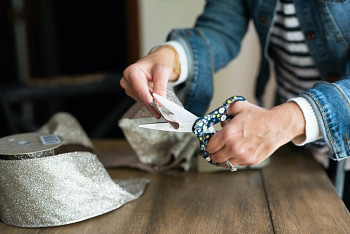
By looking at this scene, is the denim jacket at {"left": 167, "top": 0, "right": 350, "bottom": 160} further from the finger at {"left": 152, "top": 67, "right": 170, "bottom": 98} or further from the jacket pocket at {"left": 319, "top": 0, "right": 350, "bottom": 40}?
the finger at {"left": 152, "top": 67, "right": 170, "bottom": 98}

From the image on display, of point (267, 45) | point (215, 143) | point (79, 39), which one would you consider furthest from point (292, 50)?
point (79, 39)

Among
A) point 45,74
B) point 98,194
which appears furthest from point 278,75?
point 45,74

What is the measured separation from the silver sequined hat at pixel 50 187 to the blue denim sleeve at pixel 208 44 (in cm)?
31

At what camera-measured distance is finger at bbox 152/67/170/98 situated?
28.2 inches

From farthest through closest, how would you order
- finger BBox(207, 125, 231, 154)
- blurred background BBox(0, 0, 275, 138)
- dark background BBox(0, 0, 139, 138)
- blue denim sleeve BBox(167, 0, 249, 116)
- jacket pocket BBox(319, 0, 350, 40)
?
dark background BBox(0, 0, 139, 138), blurred background BBox(0, 0, 275, 138), blue denim sleeve BBox(167, 0, 249, 116), jacket pocket BBox(319, 0, 350, 40), finger BBox(207, 125, 231, 154)

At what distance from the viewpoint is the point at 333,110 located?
66cm

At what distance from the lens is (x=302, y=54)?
3.09 ft

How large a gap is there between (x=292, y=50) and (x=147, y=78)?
37 centimetres

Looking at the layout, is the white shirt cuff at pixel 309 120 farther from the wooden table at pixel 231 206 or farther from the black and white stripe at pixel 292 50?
the black and white stripe at pixel 292 50

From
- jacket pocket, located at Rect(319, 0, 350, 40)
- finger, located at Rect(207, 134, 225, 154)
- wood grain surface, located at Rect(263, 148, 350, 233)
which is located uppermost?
jacket pocket, located at Rect(319, 0, 350, 40)

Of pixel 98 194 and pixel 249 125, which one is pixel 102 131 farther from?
pixel 249 125

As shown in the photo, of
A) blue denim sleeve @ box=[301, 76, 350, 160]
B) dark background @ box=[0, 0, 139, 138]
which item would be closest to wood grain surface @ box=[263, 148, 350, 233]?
blue denim sleeve @ box=[301, 76, 350, 160]

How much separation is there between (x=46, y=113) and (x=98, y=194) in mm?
2424

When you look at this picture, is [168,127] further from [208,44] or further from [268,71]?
[268,71]
